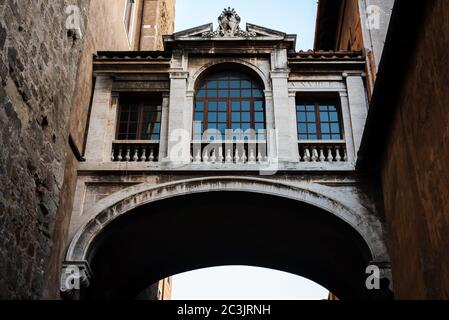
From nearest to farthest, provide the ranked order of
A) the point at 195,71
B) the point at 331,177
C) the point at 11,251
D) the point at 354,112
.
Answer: the point at 11,251 → the point at 331,177 → the point at 354,112 → the point at 195,71

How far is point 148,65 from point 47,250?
16.3 feet

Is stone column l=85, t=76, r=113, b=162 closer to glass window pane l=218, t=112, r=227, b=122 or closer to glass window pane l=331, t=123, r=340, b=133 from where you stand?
glass window pane l=218, t=112, r=227, b=122

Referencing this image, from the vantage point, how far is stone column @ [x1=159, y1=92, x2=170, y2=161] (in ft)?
37.0

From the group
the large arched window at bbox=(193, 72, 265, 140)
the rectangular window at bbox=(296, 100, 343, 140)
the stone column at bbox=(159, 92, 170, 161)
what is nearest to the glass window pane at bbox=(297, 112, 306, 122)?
the rectangular window at bbox=(296, 100, 343, 140)

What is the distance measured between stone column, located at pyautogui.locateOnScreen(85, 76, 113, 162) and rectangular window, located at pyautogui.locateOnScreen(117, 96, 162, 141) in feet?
1.19

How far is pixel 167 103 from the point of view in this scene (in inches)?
473

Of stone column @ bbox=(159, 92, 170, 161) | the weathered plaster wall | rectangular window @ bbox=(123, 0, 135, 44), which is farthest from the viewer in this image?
rectangular window @ bbox=(123, 0, 135, 44)

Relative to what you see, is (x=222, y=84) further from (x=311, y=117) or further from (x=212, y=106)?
(x=311, y=117)

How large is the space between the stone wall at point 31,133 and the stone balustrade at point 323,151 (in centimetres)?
447

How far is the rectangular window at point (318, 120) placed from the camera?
38.9 feet

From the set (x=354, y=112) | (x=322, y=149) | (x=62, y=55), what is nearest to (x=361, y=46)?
(x=354, y=112)

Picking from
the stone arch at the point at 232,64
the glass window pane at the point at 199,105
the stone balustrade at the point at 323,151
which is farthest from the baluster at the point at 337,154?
the glass window pane at the point at 199,105

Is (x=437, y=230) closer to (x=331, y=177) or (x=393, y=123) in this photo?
(x=393, y=123)

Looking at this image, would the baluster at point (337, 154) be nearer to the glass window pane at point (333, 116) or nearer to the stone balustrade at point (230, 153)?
the glass window pane at point (333, 116)
